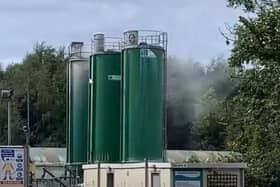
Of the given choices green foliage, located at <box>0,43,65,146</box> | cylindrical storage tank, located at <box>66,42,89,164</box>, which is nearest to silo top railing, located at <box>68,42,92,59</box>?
cylindrical storage tank, located at <box>66,42,89,164</box>

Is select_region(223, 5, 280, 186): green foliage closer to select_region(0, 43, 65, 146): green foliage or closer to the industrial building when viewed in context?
the industrial building

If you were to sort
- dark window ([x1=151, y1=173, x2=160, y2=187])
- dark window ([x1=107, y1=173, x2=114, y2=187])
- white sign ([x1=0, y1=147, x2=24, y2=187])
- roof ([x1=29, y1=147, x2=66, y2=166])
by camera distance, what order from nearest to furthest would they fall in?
white sign ([x1=0, y1=147, x2=24, y2=187]) → dark window ([x1=151, y1=173, x2=160, y2=187]) → dark window ([x1=107, y1=173, x2=114, y2=187]) → roof ([x1=29, y1=147, x2=66, y2=166])

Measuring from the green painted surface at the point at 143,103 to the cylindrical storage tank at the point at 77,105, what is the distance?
549 cm

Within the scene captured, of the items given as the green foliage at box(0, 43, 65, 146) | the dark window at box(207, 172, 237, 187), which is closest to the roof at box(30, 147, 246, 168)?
the dark window at box(207, 172, 237, 187)

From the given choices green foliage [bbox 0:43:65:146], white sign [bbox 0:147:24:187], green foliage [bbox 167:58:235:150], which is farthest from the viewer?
green foliage [bbox 0:43:65:146]

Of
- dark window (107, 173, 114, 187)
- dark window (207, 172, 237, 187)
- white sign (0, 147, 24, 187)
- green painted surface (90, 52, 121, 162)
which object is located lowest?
dark window (107, 173, 114, 187)

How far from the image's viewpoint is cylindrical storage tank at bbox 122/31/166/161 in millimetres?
45219

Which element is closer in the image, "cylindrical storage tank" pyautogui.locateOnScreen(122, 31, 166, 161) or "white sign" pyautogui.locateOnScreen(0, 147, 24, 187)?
"white sign" pyautogui.locateOnScreen(0, 147, 24, 187)

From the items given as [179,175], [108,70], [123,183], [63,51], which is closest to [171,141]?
[63,51]

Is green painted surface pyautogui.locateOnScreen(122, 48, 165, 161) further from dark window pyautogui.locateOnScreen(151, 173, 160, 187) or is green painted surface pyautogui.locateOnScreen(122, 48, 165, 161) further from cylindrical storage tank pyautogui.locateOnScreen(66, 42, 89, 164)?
cylindrical storage tank pyautogui.locateOnScreen(66, 42, 89, 164)

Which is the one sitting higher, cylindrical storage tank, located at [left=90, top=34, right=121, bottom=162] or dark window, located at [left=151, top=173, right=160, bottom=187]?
cylindrical storage tank, located at [left=90, top=34, right=121, bottom=162]

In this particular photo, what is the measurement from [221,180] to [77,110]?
51.7 feet

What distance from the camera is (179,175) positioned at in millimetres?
36938

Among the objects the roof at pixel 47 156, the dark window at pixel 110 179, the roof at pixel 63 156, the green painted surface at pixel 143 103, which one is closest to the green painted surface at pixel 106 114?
the green painted surface at pixel 143 103
